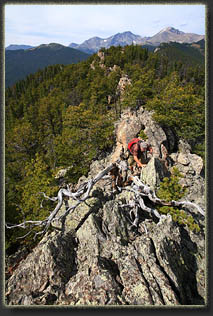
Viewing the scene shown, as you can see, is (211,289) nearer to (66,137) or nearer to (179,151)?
(179,151)

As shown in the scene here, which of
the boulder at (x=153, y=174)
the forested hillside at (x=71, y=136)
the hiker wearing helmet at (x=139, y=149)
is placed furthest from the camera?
the forested hillside at (x=71, y=136)

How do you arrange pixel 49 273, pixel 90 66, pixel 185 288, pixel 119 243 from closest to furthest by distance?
1. pixel 49 273
2. pixel 185 288
3. pixel 119 243
4. pixel 90 66

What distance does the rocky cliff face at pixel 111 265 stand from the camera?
530cm

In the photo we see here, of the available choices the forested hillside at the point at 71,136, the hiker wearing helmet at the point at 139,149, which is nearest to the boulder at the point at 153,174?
the hiker wearing helmet at the point at 139,149

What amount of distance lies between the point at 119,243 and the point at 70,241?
2.20m

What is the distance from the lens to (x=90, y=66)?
8019 centimetres

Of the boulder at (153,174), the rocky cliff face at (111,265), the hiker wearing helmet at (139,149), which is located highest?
the hiker wearing helmet at (139,149)

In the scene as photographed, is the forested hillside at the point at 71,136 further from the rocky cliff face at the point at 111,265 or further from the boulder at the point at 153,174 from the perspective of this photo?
the boulder at the point at 153,174

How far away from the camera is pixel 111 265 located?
6516 mm

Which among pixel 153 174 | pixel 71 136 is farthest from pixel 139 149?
pixel 71 136

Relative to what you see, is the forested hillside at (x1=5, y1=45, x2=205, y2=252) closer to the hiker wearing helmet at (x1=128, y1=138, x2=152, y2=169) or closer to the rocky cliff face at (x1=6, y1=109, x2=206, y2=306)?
the rocky cliff face at (x1=6, y1=109, x2=206, y2=306)

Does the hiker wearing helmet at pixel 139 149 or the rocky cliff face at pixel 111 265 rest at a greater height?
the hiker wearing helmet at pixel 139 149

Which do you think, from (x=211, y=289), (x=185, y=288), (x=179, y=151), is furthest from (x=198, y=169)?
(x=211, y=289)

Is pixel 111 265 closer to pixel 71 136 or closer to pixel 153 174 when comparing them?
pixel 153 174
